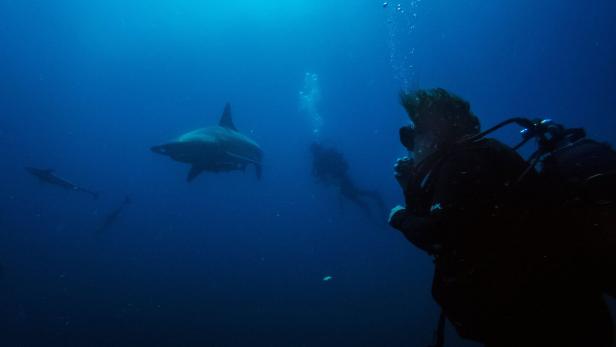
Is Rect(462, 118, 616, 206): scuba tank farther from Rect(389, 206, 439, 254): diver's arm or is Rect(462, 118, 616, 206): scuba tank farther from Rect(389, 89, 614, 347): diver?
Rect(389, 206, 439, 254): diver's arm

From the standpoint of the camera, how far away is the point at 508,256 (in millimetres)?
A: 2258

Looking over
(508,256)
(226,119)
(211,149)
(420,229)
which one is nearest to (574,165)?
(508,256)

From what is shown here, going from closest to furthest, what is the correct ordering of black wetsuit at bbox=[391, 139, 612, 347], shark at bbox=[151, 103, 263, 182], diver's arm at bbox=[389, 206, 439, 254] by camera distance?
black wetsuit at bbox=[391, 139, 612, 347], diver's arm at bbox=[389, 206, 439, 254], shark at bbox=[151, 103, 263, 182]

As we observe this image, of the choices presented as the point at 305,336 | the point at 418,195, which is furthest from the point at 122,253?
the point at 418,195

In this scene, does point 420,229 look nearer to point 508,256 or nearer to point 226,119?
point 508,256

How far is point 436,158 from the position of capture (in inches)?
108

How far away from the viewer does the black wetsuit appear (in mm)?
2236

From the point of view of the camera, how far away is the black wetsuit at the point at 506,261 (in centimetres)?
224

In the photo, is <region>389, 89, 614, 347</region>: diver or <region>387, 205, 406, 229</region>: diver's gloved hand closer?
<region>389, 89, 614, 347</region>: diver

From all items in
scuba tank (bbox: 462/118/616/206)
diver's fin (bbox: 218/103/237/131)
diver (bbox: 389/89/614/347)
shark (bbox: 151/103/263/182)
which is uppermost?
diver's fin (bbox: 218/103/237/131)

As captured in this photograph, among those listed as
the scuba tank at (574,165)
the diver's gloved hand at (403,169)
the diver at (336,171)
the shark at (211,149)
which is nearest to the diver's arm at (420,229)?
the diver's gloved hand at (403,169)

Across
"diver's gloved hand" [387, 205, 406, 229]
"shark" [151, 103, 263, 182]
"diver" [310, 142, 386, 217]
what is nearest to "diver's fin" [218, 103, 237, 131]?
"shark" [151, 103, 263, 182]

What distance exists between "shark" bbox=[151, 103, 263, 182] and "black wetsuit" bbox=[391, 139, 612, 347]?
37.5ft

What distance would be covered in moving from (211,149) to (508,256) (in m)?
12.0
